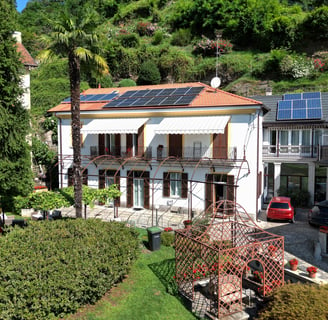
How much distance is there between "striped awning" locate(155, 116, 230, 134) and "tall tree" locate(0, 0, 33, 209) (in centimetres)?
981

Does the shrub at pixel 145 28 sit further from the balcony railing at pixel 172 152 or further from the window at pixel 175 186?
the window at pixel 175 186

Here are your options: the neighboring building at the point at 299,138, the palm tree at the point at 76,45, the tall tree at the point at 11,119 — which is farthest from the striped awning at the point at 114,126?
the neighboring building at the point at 299,138

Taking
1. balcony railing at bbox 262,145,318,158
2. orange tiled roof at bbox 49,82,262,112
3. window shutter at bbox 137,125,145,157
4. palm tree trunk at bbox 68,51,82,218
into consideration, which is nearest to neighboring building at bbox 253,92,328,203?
balcony railing at bbox 262,145,318,158

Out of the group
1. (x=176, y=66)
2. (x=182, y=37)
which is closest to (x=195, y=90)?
(x=176, y=66)

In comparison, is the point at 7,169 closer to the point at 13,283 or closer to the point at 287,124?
the point at 13,283

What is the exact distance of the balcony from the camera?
26.0m

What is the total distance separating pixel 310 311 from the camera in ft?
27.2

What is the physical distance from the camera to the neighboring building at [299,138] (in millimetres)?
25734

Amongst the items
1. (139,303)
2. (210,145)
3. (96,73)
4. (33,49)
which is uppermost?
(33,49)

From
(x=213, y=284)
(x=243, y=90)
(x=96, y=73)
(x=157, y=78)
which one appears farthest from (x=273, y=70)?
(x=213, y=284)

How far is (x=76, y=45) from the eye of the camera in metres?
16.6

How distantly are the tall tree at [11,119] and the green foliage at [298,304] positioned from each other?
1233cm

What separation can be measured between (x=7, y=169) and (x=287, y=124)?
21.4 meters

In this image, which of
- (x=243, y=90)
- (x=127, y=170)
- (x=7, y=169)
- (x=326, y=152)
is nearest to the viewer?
(x=7, y=169)
